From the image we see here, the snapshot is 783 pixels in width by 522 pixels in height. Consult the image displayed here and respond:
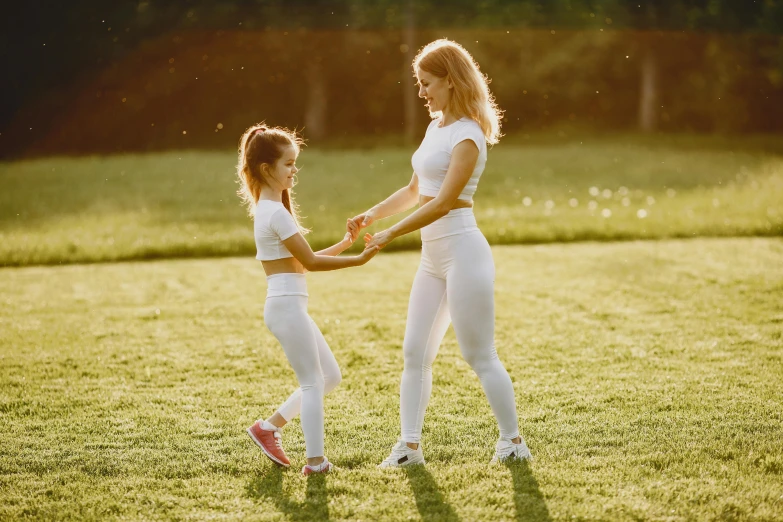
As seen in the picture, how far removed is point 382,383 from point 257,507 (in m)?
2.24

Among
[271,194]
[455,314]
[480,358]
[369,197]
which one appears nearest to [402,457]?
[480,358]

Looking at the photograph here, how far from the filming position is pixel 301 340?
13.9 ft

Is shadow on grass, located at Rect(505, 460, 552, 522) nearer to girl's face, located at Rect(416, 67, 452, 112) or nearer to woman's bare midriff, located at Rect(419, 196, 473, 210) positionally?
woman's bare midriff, located at Rect(419, 196, 473, 210)

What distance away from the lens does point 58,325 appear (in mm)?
7875

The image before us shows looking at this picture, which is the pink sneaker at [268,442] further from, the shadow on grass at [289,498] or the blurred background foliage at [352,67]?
the blurred background foliage at [352,67]

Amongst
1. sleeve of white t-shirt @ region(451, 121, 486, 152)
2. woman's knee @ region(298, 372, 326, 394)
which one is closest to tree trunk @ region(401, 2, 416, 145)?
sleeve of white t-shirt @ region(451, 121, 486, 152)

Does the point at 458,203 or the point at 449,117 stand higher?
the point at 449,117

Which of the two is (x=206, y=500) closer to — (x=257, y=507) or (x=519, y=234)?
(x=257, y=507)

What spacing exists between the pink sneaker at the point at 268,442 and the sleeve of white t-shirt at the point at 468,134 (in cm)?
168

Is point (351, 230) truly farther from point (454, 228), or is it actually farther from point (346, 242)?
point (454, 228)

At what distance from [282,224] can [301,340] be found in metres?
0.55

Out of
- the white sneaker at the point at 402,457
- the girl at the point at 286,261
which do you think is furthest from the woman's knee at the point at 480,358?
the girl at the point at 286,261

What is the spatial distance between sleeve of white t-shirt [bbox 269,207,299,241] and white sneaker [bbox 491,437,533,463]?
4.86 feet

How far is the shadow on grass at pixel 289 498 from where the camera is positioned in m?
3.93
